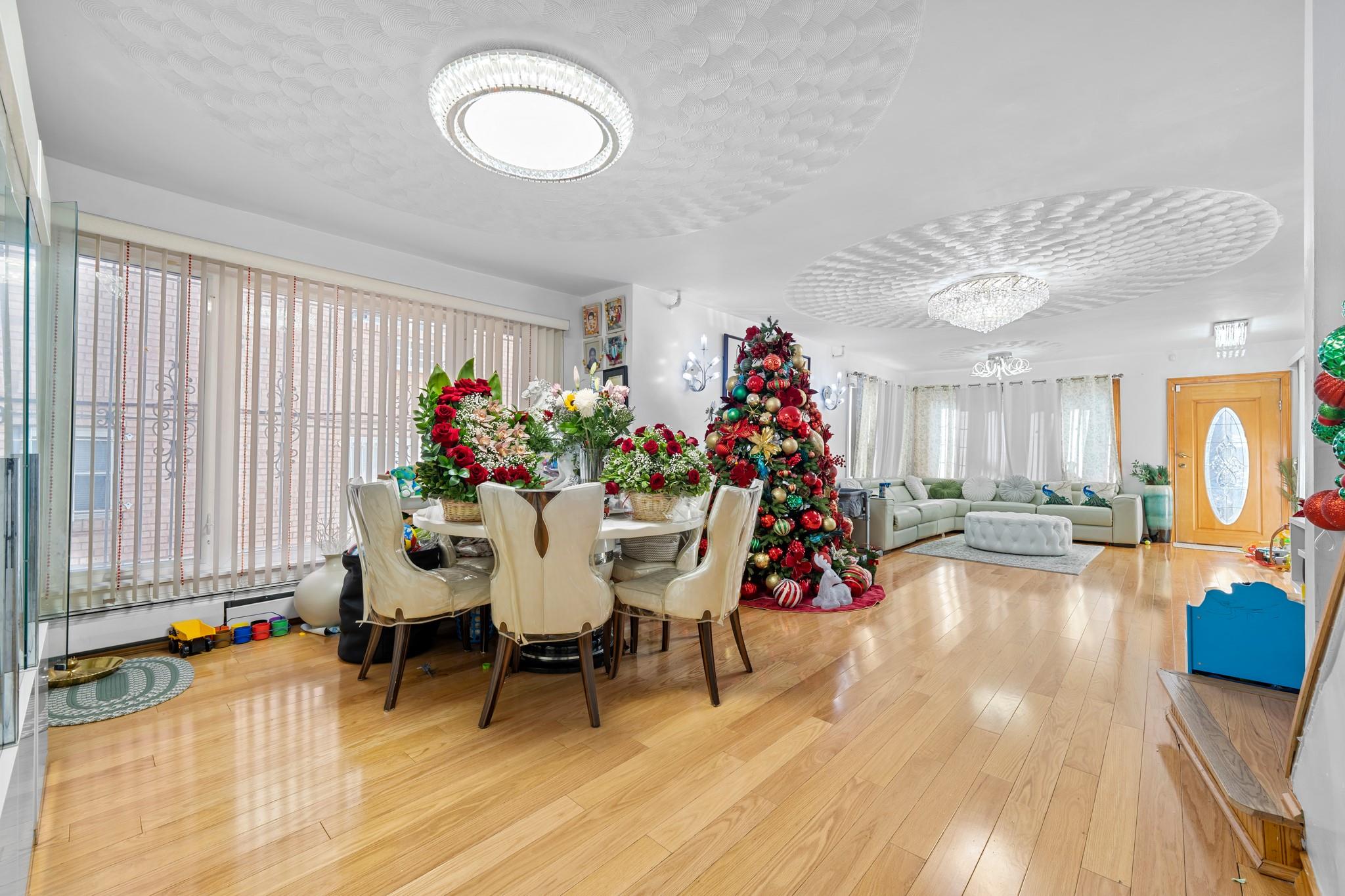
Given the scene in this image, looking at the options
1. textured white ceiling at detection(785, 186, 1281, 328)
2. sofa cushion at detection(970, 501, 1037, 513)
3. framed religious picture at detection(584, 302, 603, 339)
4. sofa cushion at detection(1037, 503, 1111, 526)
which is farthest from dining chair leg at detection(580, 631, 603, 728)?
sofa cushion at detection(1037, 503, 1111, 526)

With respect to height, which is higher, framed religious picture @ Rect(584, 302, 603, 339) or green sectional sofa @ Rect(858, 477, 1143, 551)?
framed religious picture @ Rect(584, 302, 603, 339)

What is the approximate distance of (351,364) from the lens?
12.1ft

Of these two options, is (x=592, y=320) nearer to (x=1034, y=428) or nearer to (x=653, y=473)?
(x=653, y=473)

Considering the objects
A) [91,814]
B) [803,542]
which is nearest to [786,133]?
[803,542]

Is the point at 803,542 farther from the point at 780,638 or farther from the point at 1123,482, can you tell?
the point at 1123,482

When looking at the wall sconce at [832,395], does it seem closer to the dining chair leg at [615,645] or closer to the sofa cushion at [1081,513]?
the sofa cushion at [1081,513]

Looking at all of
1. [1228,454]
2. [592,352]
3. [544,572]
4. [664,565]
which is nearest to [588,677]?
[544,572]

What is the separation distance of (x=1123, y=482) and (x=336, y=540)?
8.83 m

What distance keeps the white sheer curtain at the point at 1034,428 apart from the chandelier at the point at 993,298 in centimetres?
447

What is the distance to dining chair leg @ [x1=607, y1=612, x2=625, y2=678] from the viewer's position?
8.75ft

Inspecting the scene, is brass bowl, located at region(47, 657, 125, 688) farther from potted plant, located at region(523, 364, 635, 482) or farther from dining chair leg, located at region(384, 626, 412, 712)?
potted plant, located at region(523, 364, 635, 482)

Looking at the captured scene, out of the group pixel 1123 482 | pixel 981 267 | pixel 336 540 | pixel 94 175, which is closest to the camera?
pixel 94 175

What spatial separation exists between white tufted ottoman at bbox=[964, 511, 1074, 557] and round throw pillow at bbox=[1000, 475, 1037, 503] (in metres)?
1.50

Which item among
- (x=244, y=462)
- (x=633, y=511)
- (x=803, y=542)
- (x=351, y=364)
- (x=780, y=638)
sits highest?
(x=351, y=364)
